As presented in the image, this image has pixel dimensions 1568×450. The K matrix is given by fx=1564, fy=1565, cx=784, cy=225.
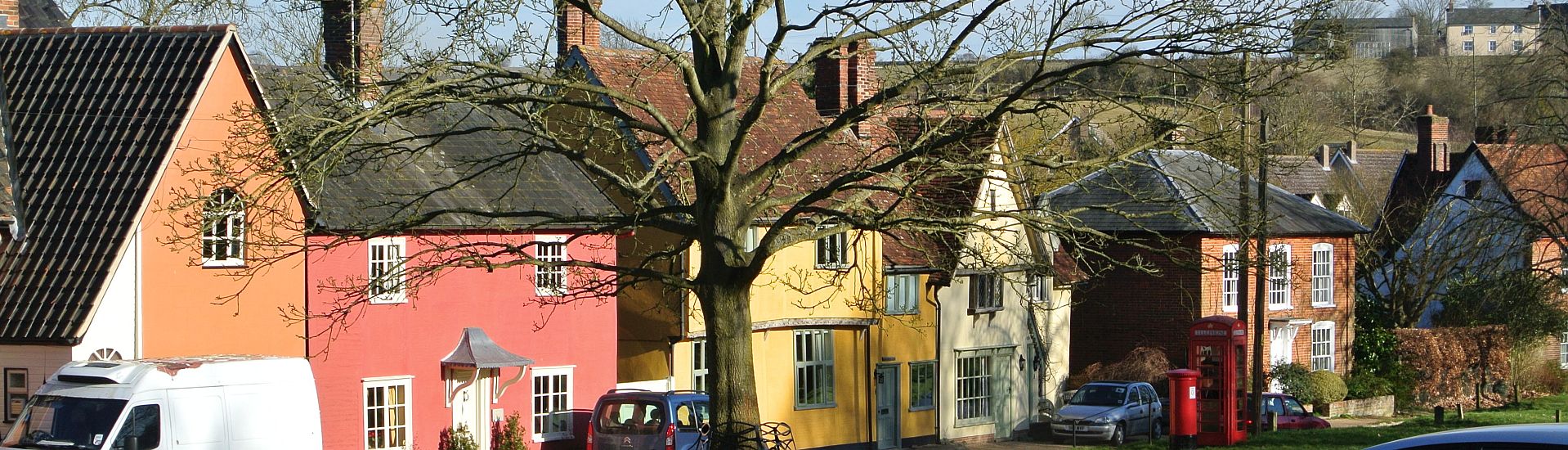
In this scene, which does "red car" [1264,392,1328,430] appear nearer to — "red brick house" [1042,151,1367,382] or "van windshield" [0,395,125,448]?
"red brick house" [1042,151,1367,382]

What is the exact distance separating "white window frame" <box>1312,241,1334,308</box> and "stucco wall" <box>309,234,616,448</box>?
73.5 ft

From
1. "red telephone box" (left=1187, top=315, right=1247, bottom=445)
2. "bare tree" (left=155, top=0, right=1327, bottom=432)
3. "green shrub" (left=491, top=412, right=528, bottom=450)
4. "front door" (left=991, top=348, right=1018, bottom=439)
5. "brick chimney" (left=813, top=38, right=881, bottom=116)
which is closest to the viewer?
"bare tree" (left=155, top=0, right=1327, bottom=432)

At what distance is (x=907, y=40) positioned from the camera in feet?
50.4

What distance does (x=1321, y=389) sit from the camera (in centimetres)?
4059

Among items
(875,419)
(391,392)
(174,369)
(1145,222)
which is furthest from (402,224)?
(1145,222)

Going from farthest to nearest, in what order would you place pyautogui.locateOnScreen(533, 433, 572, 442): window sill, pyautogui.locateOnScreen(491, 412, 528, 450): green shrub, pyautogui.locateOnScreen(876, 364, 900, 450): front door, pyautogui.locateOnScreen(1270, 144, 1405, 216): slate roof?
pyautogui.locateOnScreen(1270, 144, 1405, 216): slate roof → pyautogui.locateOnScreen(876, 364, 900, 450): front door → pyautogui.locateOnScreen(533, 433, 572, 442): window sill → pyautogui.locateOnScreen(491, 412, 528, 450): green shrub

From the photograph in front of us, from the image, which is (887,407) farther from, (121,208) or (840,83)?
(121,208)

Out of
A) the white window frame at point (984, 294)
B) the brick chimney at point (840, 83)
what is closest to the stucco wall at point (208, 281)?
the brick chimney at point (840, 83)

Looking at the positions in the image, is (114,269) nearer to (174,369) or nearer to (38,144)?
(38,144)

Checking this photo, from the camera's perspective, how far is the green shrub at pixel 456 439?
25.6 metres

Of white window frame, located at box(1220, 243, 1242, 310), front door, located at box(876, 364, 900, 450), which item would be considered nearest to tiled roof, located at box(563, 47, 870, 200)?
front door, located at box(876, 364, 900, 450)

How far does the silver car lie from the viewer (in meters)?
32.5

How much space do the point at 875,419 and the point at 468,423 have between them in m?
9.60

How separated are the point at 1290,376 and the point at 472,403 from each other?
23.2 m
